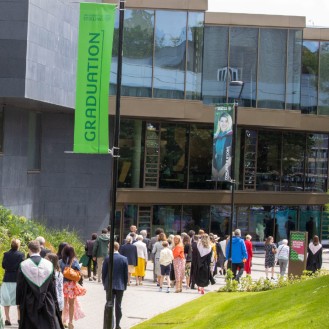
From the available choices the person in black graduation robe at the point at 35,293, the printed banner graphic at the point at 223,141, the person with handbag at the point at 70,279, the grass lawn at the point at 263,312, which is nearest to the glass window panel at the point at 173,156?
the printed banner graphic at the point at 223,141

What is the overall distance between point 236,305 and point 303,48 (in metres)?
31.8

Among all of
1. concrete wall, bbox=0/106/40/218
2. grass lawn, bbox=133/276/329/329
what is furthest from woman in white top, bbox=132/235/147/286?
concrete wall, bbox=0/106/40/218

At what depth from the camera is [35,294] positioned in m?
14.1

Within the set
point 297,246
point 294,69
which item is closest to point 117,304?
point 297,246

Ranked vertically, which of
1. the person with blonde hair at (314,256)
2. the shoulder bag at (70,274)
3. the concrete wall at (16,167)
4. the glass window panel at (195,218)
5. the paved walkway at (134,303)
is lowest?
the paved walkway at (134,303)

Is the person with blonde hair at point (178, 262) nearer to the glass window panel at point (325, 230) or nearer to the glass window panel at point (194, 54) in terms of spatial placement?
the glass window panel at point (194, 54)

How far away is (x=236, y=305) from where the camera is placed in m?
19.1

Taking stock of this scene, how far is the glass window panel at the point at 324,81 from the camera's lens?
49.5 metres

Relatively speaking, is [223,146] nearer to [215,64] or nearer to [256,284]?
[215,64]

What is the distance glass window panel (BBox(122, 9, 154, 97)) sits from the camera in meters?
39.3

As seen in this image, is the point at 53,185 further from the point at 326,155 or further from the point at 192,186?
the point at 326,155

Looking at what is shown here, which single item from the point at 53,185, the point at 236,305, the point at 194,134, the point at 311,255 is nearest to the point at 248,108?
the point at 194,134

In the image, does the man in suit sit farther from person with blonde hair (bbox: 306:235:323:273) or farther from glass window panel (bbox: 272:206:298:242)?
glass window panel (bbox: 272:206:298:242)

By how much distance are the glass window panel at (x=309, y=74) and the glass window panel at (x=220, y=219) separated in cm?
672
